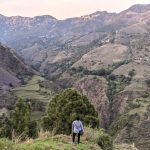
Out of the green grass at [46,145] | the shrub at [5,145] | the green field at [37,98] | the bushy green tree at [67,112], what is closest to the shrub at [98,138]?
the green grass at [46,145]

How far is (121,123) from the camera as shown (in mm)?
160500

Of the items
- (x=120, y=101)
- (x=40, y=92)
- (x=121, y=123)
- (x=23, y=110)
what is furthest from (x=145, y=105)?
(x=23, y=110)

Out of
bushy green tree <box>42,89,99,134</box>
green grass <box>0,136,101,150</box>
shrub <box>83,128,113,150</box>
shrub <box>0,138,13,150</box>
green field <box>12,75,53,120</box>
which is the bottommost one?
green field <box>12,75,53,120</box>

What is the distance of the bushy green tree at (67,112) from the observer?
173 feet

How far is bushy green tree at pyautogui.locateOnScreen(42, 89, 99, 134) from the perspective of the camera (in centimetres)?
5278

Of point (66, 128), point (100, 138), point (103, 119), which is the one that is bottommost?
point (103, 119)

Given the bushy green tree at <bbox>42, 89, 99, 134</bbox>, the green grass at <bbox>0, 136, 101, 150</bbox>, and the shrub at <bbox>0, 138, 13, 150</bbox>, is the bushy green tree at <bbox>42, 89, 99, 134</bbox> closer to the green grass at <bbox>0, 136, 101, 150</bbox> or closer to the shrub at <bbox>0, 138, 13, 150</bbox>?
the green grass at <bbox>0, 136, 101, 150</bbox>

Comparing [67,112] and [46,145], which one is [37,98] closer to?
[67,112]

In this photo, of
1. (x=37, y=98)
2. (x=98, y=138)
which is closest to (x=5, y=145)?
(x=98, y=138)

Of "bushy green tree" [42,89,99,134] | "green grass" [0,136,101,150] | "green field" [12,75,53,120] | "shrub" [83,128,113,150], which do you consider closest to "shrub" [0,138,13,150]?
"green grass" [0,136,101,150]

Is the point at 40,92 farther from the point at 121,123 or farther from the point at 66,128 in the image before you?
the point at 66,128

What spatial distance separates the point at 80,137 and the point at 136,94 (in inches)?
6557

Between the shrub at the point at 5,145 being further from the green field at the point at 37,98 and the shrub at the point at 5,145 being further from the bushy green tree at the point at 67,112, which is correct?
the green field at the point at 37,98

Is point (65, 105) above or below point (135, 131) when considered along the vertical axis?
above
